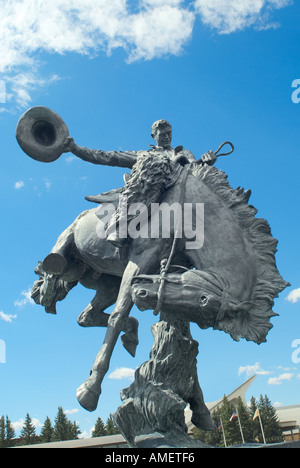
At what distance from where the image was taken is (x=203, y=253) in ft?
12.8

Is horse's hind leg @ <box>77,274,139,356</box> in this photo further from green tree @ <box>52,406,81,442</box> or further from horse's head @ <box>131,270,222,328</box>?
green tree @ <box>52,406,81,442</box>

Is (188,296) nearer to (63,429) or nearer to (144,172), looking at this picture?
(144,172)

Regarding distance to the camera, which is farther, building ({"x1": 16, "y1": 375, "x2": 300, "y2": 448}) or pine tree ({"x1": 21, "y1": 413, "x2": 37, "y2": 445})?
pine tree ({"x1": 21, "y1": 413, "x2": 37, "y2": 445})

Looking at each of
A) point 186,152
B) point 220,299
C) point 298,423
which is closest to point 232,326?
point 220,299

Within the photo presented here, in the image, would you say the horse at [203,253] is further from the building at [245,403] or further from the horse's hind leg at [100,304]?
the building at [245,403]

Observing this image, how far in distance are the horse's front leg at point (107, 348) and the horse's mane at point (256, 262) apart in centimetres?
93

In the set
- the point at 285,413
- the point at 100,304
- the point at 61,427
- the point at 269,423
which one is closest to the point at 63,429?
the point at 61,427

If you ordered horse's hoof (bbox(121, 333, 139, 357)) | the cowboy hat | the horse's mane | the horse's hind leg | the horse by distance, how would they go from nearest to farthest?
the horse's mane
the horse
the cowboy hat
horse's hoof (bbox(121, 333, 139, 357))
the horse's hind leg

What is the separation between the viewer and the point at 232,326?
11.7 ft

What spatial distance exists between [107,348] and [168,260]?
1009 mm

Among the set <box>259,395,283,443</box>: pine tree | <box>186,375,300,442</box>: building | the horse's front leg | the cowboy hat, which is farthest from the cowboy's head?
<box>259,395,283,443</box>: pine tree

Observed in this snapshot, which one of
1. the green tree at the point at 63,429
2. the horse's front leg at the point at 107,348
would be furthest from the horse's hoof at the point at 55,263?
the green tree at the point at 63,429

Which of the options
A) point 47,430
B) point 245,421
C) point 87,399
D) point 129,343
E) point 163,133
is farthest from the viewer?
point 245,421

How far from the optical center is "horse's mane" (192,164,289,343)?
3.59 metres
